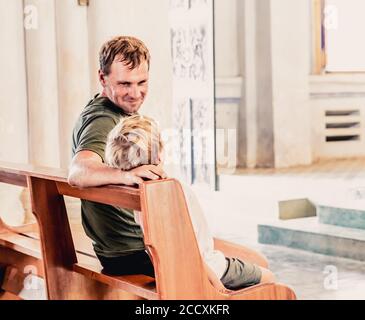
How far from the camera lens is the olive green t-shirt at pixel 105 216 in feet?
7.20

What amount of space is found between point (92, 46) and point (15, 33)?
1.19ft

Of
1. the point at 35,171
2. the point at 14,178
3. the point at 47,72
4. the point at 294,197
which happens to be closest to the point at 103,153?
the point at 35,171

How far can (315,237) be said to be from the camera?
3881 mm

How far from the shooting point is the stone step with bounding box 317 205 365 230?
388cm

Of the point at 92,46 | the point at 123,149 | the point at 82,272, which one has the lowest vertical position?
the point at 82,272

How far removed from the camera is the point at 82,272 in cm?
243

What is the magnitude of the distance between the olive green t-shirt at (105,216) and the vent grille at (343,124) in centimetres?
414

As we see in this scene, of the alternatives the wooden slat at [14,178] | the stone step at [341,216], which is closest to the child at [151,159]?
the wooden slat at [14,178]

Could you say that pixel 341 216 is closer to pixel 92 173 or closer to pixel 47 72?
pixel 47 72

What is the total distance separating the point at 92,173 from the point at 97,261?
0.45 meters

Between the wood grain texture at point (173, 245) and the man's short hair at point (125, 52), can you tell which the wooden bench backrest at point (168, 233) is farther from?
the man's short hair at point (125, 52)
